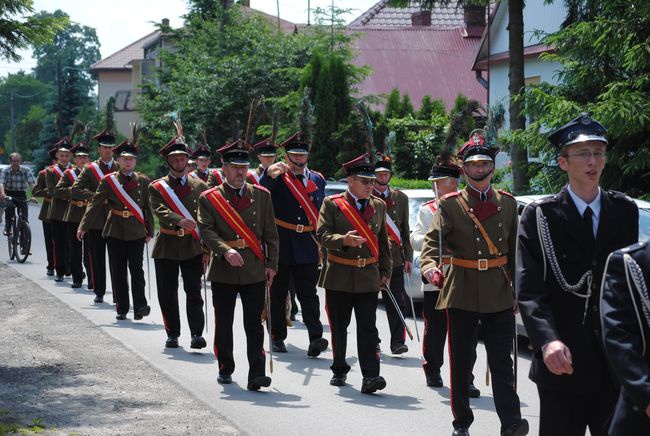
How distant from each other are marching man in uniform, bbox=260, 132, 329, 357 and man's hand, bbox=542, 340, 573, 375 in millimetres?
6408

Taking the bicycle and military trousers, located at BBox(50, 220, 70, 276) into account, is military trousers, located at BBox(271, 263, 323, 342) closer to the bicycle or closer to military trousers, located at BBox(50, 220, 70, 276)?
military trousers, located at BBox(50, 220, 70, 276)

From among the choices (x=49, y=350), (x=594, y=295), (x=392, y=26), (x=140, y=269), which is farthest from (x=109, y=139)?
(x=392, y=26)

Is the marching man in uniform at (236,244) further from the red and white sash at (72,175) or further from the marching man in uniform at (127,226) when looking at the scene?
the red and white sash at (72,175)

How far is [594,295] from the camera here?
5219mm

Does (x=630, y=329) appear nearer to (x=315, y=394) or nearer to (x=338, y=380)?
(x=315, y=394)

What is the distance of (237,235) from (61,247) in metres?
8.54

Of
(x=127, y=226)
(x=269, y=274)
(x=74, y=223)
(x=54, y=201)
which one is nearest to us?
(x=269, y=274)

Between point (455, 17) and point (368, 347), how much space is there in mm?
56141

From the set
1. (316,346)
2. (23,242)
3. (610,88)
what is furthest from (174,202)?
(23,242)

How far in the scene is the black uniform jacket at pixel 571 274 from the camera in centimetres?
516

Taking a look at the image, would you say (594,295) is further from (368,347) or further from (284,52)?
(284,52)

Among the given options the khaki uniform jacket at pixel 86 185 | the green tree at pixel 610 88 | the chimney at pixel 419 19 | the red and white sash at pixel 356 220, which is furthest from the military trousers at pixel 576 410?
the chimney at pixel 419 19

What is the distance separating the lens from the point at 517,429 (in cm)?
735

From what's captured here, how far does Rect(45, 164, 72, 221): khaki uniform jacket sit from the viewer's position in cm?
1750
